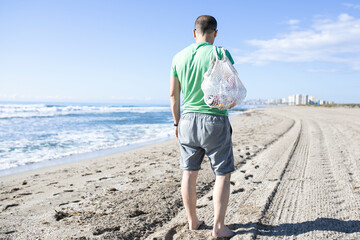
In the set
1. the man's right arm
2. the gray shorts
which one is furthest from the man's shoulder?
the gray shorts

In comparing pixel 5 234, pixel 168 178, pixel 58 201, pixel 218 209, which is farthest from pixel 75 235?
pixel 168 178

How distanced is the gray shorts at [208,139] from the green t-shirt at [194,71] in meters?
0.07

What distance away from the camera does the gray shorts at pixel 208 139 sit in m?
2.12

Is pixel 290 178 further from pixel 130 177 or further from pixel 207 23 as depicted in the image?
pixel 207 23

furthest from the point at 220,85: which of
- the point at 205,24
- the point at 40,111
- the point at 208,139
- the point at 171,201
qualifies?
the point at 40,111

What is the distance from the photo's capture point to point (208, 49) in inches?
83.7

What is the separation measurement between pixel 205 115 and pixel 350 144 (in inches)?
248

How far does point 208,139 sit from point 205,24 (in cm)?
96

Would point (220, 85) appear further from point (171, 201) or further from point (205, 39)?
point (171, 201)

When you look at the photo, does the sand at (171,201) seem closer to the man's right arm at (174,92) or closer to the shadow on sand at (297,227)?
the shadow on sand at (297,227)

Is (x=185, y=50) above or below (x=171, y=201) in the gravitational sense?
above

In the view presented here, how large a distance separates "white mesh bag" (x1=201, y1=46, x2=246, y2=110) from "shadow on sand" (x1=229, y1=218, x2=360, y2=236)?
116 cm

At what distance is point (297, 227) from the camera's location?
242 centimetres

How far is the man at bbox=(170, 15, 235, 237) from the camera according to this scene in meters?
2.14
